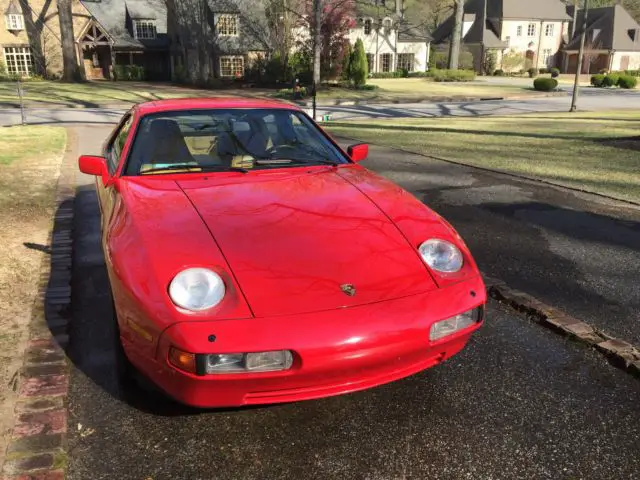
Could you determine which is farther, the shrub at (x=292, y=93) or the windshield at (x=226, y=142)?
the shrub at (x=292, y=93)

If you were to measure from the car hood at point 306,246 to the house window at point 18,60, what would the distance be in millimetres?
44130

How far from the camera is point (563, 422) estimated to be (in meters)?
2.64

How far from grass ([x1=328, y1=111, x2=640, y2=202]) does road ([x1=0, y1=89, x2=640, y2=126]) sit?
5308 mm

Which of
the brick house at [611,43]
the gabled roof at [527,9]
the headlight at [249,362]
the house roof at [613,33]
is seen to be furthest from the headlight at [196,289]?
the house roof at [613,33]

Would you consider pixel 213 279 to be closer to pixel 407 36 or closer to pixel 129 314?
pixel 129 314

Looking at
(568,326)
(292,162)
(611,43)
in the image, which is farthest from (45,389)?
(611,43)

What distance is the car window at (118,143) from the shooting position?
4070 mm

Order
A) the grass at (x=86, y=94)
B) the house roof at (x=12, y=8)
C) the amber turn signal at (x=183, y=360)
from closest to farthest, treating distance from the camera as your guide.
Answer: the amber turn signal at (x=183, y=360)
the grass at (x=86, y=94)
the house roof at (x=12, y=8)

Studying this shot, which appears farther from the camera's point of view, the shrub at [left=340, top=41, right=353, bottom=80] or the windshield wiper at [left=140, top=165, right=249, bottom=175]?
the shrub at [left=340, top=41, right=353, bottom=80]

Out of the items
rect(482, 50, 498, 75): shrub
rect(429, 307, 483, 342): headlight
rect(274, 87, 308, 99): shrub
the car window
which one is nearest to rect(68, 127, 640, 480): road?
rect(429, 307, 483, 342): headlight

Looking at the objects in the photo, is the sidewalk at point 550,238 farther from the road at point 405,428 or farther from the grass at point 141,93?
the grass at point 141,93

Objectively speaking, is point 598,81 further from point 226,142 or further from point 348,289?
point 348,289

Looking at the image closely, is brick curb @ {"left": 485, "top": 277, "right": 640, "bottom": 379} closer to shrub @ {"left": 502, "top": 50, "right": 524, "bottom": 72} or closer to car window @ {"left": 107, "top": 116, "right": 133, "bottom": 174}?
car window @ {"left": 107, "top": 116, "right": 133, "bottom": 174}

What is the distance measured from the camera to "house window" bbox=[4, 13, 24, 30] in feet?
129
